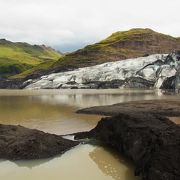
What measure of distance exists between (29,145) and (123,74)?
12113 centimetres

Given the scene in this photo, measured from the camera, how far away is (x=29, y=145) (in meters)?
21.7

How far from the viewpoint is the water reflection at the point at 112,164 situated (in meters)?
18.4

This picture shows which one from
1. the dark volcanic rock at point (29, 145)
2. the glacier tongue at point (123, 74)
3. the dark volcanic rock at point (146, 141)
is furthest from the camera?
the glacier tongue at point (123, 74)

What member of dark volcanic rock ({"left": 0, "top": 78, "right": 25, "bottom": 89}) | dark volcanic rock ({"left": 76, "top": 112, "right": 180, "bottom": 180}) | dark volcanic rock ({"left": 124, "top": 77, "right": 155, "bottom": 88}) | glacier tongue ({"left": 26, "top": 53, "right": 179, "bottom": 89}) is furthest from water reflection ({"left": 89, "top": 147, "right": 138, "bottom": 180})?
dark volcanic rock ({"left": 0, "top": 78, "right": 25, "bottom": 89})

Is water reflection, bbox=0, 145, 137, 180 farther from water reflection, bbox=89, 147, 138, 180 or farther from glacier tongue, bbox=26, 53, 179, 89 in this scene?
glacier tongue, bbox=26, 53, 179, 89

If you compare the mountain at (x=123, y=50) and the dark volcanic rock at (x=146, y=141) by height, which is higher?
the mountain at (x=123, y=50)

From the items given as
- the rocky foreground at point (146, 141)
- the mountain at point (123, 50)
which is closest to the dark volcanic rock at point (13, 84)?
the mountain at point (123, 50)

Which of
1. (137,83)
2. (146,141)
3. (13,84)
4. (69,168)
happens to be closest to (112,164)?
(146,141)

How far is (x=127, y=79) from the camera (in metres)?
140

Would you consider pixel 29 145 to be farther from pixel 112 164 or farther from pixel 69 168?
pixel 112 164

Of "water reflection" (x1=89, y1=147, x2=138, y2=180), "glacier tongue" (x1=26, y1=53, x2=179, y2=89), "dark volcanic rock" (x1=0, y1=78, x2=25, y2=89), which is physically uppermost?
"glacier tongue" (x1=26, y1=53, x2=179, y2=89)

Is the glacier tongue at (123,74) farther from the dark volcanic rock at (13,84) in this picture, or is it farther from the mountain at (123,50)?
the dark volcanic rock at (13,84)

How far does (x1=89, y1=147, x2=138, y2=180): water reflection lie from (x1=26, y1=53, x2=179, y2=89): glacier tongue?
108199 mm

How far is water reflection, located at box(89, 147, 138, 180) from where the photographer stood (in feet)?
60.3
